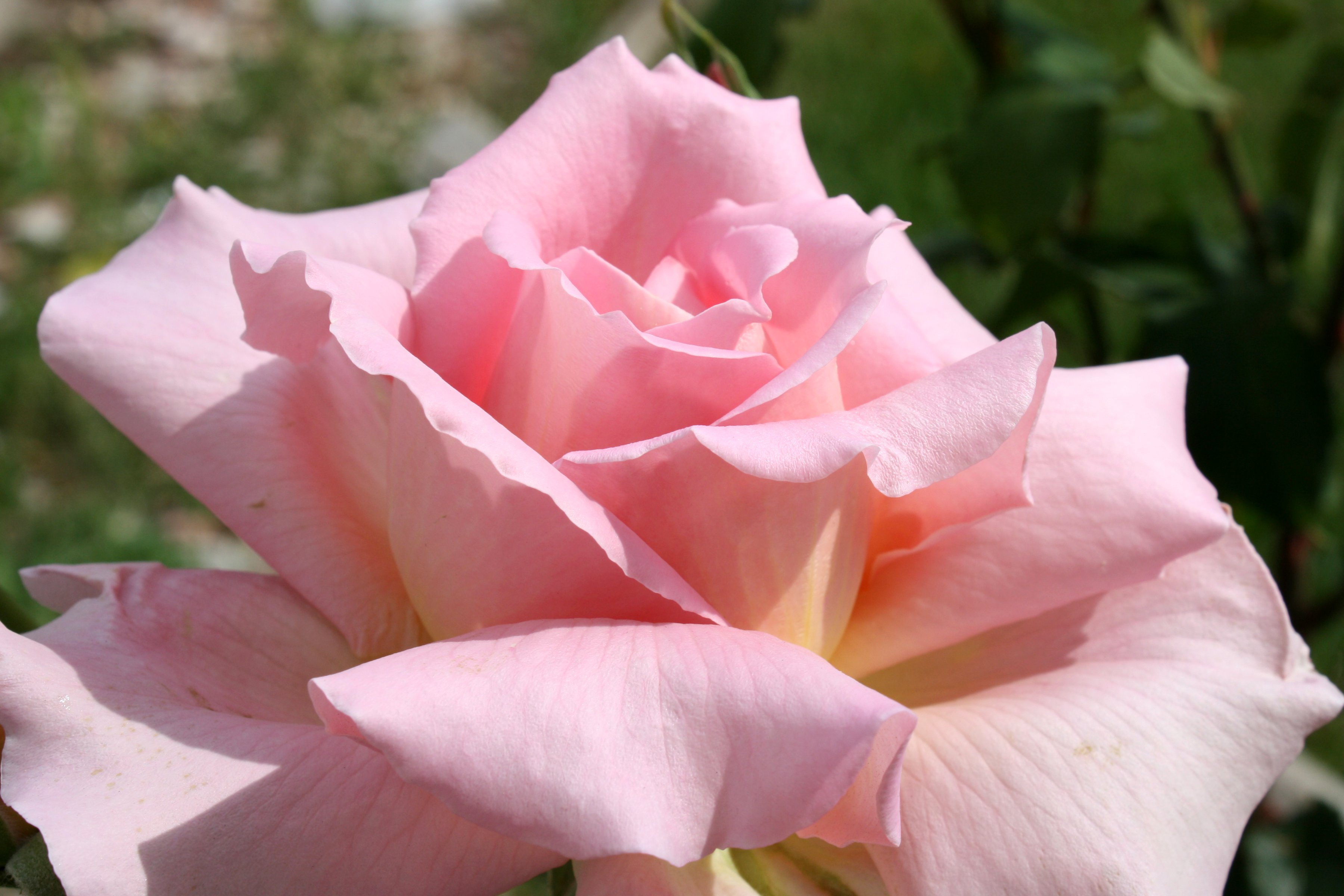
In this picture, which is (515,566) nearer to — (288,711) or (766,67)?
(288,711)

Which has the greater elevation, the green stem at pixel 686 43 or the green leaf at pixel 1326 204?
the green stem at pixel 686 43

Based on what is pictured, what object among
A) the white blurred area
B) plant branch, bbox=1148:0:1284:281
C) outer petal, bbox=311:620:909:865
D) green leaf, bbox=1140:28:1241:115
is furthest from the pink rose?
the white blurred area

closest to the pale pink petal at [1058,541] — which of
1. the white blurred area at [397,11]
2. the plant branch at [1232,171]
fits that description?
the plant branch at [1232,171]

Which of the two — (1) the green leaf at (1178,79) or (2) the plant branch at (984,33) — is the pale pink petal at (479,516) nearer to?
(1) the green leaf at (1178,79)

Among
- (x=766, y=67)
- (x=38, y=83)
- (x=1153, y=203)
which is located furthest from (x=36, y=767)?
(x=38, y=83)

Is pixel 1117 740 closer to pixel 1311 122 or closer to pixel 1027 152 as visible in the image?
pixel 1027 152

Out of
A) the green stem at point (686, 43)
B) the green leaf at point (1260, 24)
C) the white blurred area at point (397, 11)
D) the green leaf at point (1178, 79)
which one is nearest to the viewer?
the green stem at point (686, 43)
